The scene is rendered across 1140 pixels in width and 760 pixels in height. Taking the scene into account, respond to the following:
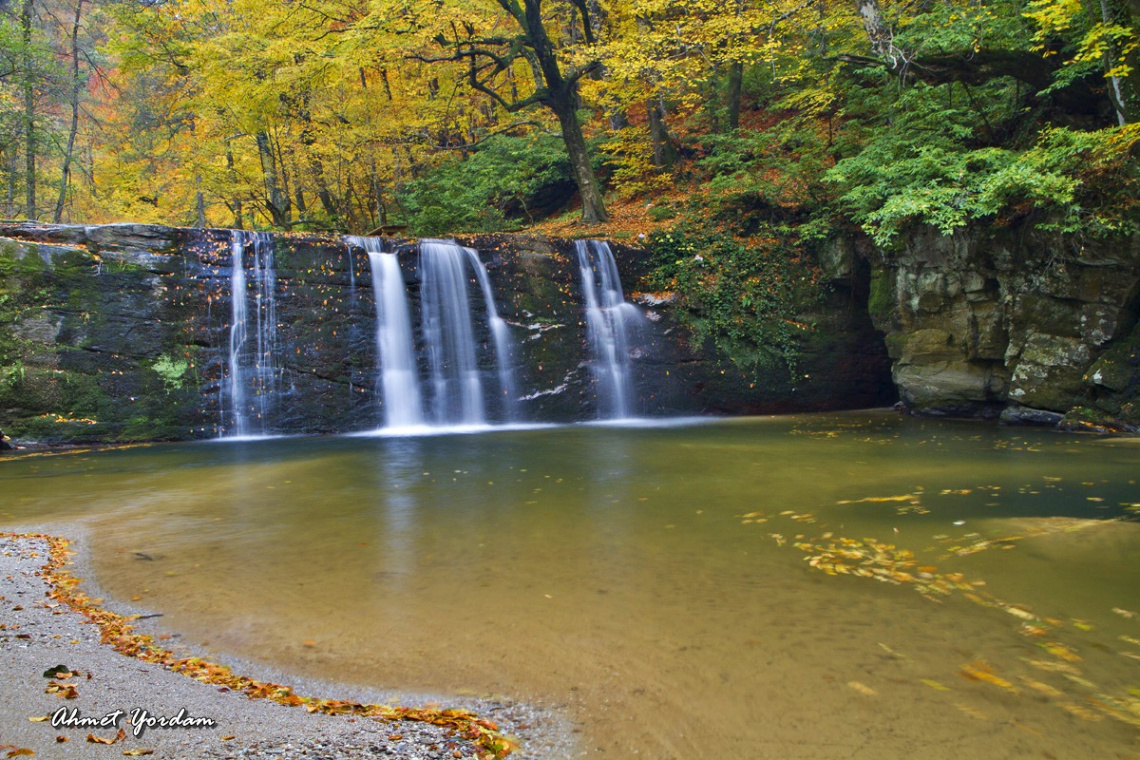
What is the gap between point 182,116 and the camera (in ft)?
75.3

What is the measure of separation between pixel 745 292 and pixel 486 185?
777 centimetres

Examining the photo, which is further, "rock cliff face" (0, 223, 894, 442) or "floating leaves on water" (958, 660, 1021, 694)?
"rock cliff face" (0, 223, 894, 442)

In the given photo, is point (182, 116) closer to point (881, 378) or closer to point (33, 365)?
point (33, 365)

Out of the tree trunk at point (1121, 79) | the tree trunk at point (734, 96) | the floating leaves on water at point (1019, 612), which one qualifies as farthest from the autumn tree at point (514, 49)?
the floating leaves on water at point (1019, 612)

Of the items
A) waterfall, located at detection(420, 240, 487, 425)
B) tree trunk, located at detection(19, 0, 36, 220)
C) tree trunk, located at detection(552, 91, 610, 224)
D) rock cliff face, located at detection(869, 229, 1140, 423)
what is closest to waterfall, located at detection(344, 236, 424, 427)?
waterfall, located at detection(420, 240, 487, 425)

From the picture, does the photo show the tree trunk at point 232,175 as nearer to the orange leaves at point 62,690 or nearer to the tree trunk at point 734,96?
the tree trunk at point 734,96

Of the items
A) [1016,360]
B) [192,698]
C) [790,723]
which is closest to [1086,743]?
[790,723]

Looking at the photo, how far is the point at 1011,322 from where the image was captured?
11.5 m

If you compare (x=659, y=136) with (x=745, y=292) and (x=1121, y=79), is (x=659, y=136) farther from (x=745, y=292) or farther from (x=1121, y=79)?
(x=1121, y=79)

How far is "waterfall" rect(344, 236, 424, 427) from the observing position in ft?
41.6

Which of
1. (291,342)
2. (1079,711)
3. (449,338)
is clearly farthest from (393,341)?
(1079,711)

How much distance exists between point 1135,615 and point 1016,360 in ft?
31.1

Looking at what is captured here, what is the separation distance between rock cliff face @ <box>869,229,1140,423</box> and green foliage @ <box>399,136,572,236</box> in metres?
9.62

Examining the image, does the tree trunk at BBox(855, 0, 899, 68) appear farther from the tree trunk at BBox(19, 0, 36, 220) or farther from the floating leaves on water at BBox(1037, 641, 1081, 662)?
the tree trunk at BBox(19, 0, 36, 220)
